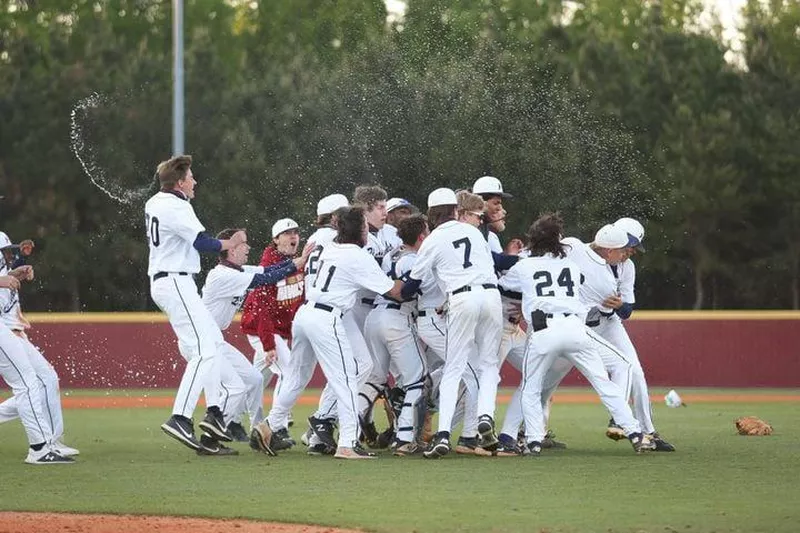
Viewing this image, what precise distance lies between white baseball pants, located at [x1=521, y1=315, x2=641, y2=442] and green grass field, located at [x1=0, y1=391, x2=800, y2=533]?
1.13ft

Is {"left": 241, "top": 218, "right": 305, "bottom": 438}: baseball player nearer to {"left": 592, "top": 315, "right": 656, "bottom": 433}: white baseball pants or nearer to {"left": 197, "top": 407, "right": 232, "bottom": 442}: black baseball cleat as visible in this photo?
{"left": 197, "top": 407, "right": 232, "bottom": 442}: black baseball cleat

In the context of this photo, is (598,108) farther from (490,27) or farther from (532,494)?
(532,494)

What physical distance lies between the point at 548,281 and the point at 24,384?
3928 millimetres

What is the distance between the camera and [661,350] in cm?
2278

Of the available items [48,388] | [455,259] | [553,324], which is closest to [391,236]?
[455,259]

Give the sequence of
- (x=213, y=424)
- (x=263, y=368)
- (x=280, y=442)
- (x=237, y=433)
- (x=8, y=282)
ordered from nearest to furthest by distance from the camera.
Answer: (x=8, y=282) → (x=213, y=424) → (x=280, y=442) → (x=237, y=433) → (x=263, y=368)

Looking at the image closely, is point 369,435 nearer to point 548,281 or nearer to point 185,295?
point 185,295

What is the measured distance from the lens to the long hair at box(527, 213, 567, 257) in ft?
38.8

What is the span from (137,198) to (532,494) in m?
32.8

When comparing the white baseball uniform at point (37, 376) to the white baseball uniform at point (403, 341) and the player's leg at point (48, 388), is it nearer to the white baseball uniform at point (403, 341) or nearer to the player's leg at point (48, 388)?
the player's leg at point (48, 388)

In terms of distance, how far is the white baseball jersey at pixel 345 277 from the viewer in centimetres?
1175

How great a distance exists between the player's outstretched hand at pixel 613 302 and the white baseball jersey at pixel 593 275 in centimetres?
2

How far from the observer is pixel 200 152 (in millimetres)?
39312

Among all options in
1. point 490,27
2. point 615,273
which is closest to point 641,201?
point 490,27
